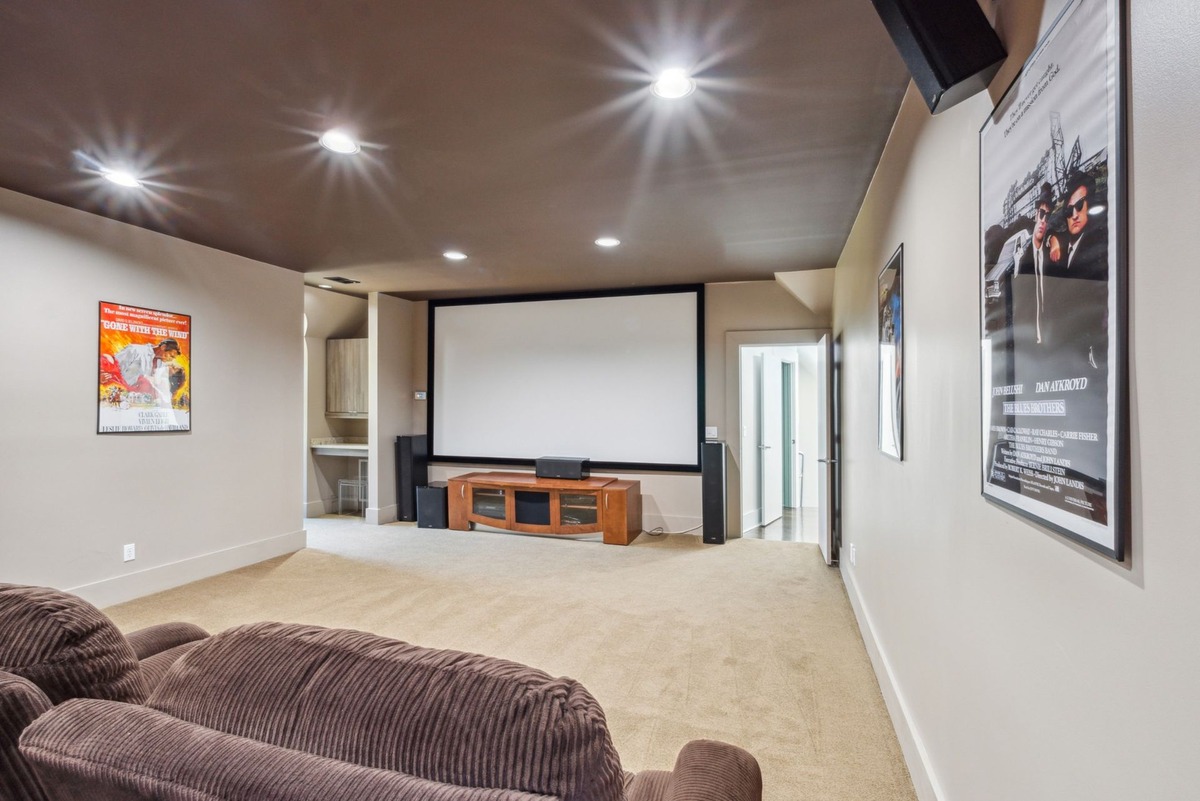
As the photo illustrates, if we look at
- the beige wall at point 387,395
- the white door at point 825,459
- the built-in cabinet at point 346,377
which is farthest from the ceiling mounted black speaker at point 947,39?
the built-in cabinet at point 346,377

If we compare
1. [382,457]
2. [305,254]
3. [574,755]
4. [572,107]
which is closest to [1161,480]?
[574,755]

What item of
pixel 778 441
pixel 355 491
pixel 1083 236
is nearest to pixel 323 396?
pixel 355 491

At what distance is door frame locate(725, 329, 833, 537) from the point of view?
5.68 meters

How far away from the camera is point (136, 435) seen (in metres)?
3.96

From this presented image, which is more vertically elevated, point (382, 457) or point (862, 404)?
point (862, 404)

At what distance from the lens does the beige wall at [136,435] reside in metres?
3.37

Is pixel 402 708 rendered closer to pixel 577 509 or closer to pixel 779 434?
pixel 577 509

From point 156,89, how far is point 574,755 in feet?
8.98

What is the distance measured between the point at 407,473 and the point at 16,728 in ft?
19.4

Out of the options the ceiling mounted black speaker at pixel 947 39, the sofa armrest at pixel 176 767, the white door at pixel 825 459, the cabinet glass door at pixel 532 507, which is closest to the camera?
the sofa armrest at pixel 176 767

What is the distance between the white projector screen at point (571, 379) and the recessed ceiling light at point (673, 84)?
3667 mm

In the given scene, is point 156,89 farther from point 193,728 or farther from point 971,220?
point 971,220

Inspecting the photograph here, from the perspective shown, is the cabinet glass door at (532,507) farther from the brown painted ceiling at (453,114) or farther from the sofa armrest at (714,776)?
the sofa armrest at (714,776)

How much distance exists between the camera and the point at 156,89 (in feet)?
7.24
